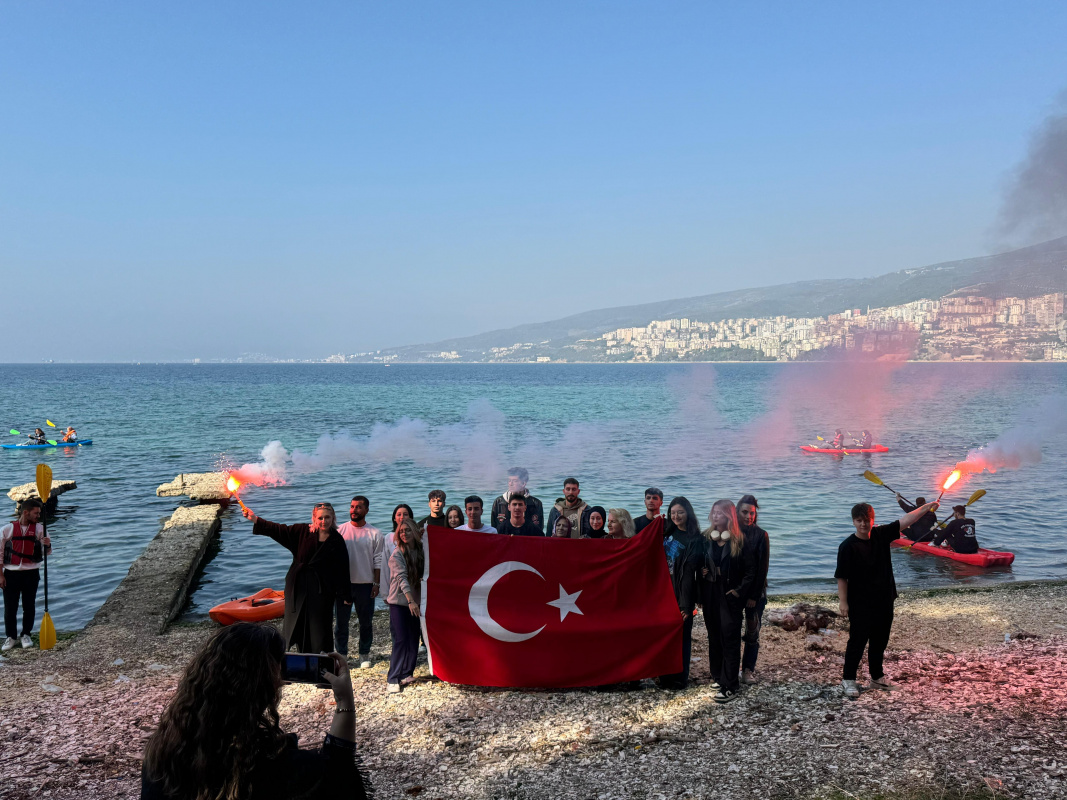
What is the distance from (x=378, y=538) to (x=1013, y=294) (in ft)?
167

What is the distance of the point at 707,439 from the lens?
53062mm

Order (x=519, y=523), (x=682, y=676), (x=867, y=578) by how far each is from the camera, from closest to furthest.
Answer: (x=867, y=578) → (x=682, y=676) → (x=519, y=523)

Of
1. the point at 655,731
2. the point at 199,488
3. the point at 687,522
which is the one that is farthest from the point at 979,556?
the point at 199,488

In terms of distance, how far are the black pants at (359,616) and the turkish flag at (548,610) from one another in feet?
4.69

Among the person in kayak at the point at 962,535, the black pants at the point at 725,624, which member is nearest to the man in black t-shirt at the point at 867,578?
the black pants at the point at 725,624

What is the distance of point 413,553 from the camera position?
8906 millimetres

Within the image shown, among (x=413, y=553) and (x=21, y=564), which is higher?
(x=413, y=553)

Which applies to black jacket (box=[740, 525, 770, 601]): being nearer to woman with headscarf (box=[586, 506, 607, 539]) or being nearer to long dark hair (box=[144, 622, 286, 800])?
woman with headscarf (box=[586, 506, 607, 539])

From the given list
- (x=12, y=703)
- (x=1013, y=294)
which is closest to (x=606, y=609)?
(x=12, y=703)

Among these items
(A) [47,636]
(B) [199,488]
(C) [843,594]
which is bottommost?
(B) [199,488]

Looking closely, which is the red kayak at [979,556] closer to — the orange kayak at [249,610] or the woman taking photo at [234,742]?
the orange kayak at [249,610]

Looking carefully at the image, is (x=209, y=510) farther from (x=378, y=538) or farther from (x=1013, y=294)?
(x=1013, y=294)

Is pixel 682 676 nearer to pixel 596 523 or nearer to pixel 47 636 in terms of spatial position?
pixel 596 523

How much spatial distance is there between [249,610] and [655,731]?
7.95 metres
